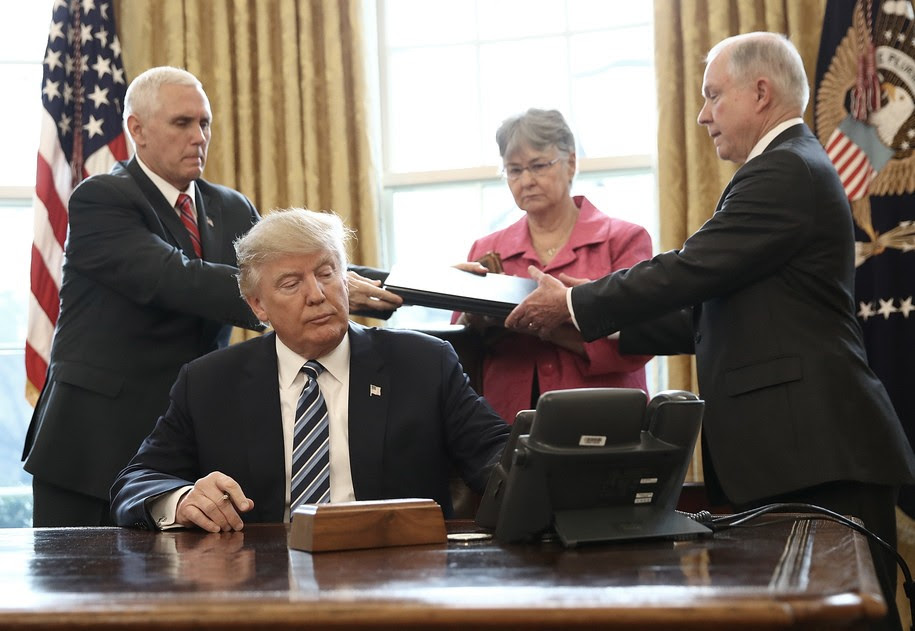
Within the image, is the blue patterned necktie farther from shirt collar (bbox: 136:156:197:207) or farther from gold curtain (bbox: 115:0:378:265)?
gold curtain (bbox: 115:0:378:265)

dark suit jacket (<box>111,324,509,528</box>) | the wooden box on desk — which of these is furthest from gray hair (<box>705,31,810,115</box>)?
the wooden box on desk

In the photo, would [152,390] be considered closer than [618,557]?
No

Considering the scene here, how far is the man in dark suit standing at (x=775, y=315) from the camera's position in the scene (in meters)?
2.59

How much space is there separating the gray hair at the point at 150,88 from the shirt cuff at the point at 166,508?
159 centimetres

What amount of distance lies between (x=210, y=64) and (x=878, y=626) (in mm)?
3769

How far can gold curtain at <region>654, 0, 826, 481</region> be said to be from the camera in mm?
4262

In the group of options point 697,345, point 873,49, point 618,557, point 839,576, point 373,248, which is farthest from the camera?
point 373,248

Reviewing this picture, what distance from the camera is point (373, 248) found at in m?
4.67

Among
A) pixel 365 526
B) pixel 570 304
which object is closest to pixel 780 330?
pixel 570 304

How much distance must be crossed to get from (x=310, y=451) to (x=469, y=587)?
1.20m

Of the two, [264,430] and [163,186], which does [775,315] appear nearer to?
[264,430]

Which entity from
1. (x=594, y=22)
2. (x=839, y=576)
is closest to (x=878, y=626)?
(x=839, y=576)

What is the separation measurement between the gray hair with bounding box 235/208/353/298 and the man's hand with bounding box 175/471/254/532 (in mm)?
640

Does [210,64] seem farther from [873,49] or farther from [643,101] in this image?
[873,49]
